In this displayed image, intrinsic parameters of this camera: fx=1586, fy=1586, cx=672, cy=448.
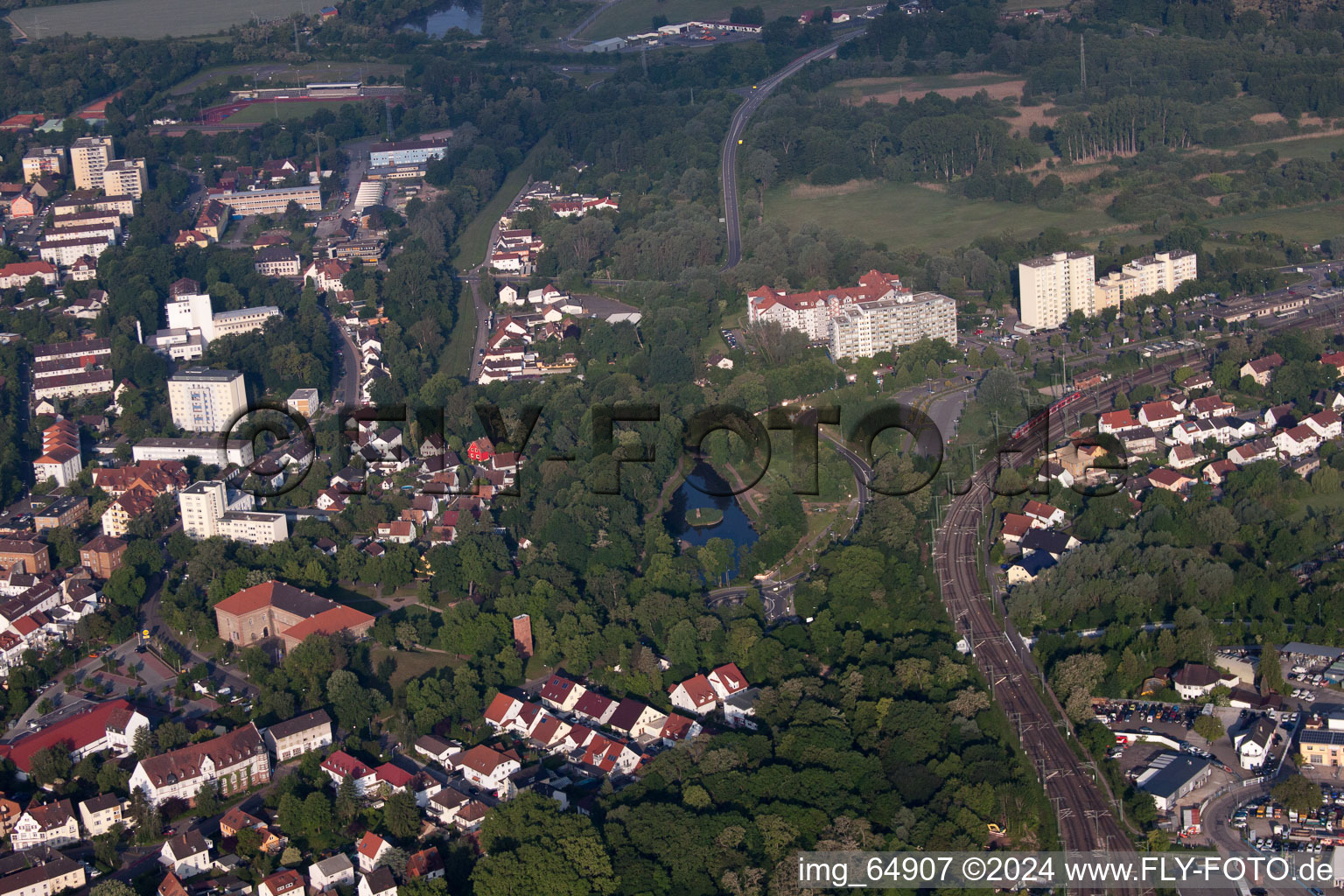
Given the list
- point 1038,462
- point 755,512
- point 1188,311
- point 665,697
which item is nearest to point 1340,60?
point 1188,311

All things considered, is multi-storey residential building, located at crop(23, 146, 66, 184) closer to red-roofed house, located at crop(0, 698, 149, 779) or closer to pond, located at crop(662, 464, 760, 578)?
pond, located at crop(662, 464, 760, 578)

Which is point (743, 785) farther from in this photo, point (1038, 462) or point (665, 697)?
point (1038, 462)

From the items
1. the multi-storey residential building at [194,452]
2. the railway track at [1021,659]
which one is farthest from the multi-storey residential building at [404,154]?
the railway track at [1021,659]

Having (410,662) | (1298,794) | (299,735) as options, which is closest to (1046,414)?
(1298,794)

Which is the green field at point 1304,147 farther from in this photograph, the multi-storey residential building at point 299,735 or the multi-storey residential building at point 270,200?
the multi-storey residential building at point 299,735

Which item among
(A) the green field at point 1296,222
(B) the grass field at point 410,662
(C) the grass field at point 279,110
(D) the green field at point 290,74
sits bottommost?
(B) the grass field at point 410,662

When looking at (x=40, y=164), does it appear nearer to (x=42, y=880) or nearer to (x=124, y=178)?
(x=124, y=178)
